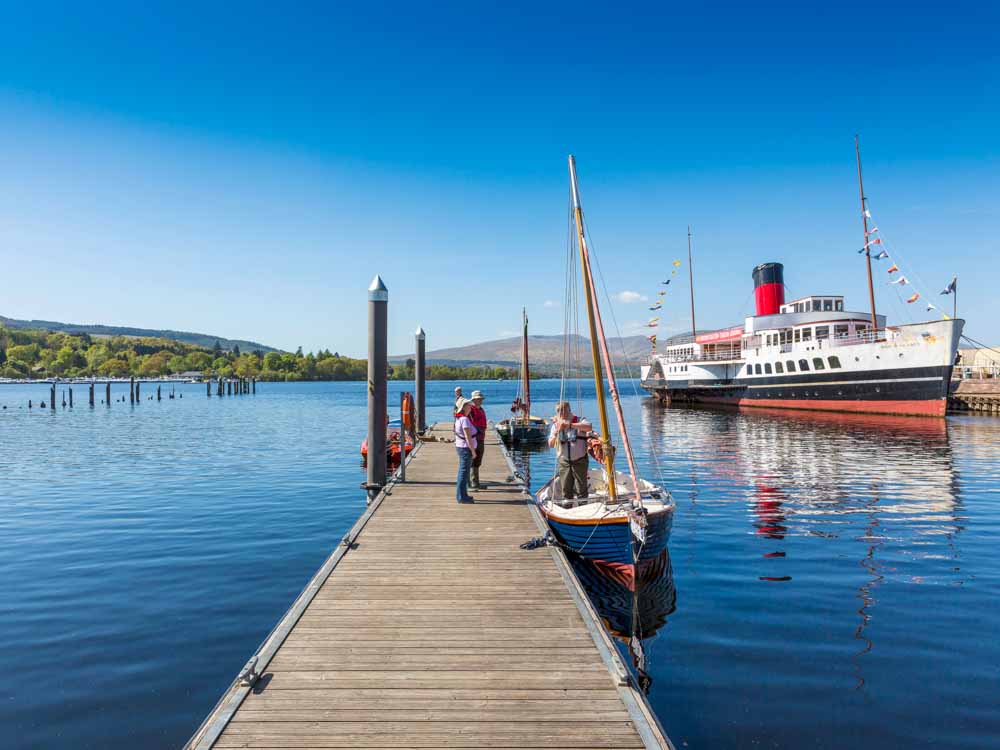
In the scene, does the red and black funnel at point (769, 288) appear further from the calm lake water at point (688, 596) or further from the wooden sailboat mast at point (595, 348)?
the wooden sailboat mast at point (595, 348)

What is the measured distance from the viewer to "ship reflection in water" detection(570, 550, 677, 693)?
909 cm

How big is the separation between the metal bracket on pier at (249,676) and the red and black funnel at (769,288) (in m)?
63.0

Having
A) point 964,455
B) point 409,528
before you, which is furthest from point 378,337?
point 964,455

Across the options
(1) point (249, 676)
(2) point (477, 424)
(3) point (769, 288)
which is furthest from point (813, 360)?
(1) point (249, 676)

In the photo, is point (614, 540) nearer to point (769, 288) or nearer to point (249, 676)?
point (249, 676)

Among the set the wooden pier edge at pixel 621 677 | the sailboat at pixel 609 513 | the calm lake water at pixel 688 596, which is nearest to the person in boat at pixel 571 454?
the sailboat at pixel 609 513

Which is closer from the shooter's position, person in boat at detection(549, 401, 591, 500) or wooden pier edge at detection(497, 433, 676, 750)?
wooden pier edge at detection(497, 433, 676, 750)

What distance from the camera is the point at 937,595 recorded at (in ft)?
34.0

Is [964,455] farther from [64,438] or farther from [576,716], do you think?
[64,438]

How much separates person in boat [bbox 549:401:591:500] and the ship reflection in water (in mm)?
1379

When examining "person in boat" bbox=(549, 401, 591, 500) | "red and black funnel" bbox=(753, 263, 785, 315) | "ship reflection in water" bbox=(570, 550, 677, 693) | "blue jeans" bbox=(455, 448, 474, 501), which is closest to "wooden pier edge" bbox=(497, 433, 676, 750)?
"ship reflection in water" bbox=(570, 550, 677, 693)

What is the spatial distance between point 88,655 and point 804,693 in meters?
9.57

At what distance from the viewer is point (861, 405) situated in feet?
156

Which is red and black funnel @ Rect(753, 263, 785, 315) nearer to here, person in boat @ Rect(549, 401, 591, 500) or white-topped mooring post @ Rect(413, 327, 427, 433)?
white-topped mooring post @ Rect(413, 327, 427, 433)
